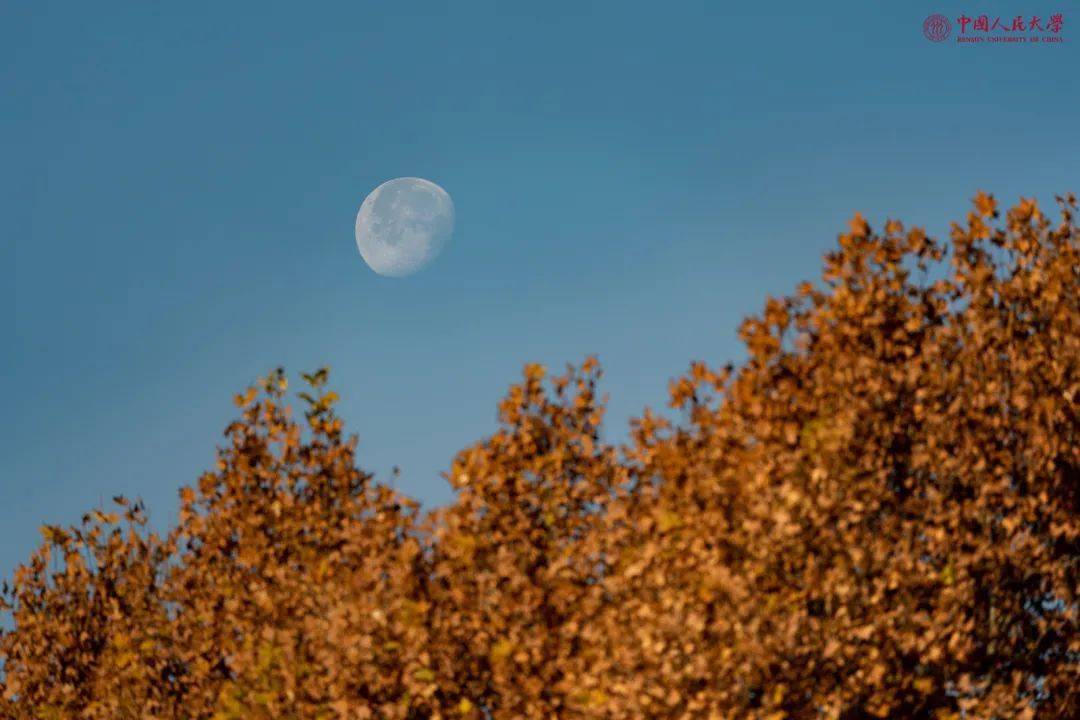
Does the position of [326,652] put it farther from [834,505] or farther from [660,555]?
[834,505]

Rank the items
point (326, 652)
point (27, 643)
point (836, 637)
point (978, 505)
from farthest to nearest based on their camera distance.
Result: point (27, 643), point (326, 652), point (978, 505), point (836, 637)

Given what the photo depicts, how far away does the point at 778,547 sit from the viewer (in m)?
12.1

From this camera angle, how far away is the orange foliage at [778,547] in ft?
39.5

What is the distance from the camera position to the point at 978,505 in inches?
505

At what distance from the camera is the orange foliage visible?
1204 cm

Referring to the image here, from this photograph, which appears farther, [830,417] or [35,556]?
[35,556]

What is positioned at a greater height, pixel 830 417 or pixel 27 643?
pixel 27 643

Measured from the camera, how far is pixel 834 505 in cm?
1230

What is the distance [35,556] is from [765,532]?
46.5 ft

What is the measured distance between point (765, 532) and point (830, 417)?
156cm

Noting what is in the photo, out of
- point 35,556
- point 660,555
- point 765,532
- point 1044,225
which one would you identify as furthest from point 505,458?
point 35,556

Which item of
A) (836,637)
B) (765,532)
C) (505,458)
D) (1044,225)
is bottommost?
(836,637)

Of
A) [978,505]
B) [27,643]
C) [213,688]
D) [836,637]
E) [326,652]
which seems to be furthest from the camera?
[27,643]

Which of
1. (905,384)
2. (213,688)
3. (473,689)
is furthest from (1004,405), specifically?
(213,688)
